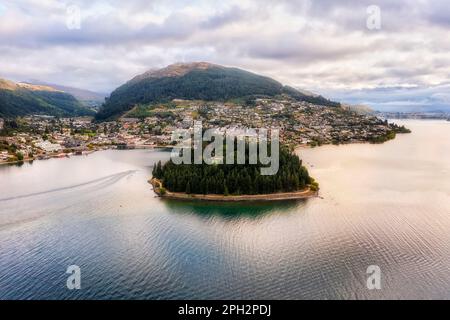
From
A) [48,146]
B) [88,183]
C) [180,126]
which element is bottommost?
[88,183]

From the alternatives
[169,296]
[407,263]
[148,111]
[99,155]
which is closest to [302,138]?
[99,155]

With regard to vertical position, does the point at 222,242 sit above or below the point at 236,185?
below

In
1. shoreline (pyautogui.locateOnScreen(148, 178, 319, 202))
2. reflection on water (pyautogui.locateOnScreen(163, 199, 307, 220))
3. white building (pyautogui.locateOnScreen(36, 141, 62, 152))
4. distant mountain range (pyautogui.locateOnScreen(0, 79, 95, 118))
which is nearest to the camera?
reflection on water (pyautogui.locateOnScreen(163, 199, 307, 220))

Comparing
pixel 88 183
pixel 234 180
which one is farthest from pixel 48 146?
pixel 234 180

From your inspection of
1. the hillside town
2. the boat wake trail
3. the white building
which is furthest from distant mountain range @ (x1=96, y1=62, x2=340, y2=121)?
the boat wake trail

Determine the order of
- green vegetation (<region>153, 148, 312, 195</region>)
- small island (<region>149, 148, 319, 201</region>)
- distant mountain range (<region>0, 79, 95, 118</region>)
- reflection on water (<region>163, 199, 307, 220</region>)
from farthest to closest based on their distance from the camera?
distant mountain range (<region>0, 79, 95, 118</region>)
green vegetation (<region>153, 148, 312, 195</region>)
small island (<region>149, 148, 319, 201</region>)
reflection on water (<region>163, 199, 307, 220</region>)

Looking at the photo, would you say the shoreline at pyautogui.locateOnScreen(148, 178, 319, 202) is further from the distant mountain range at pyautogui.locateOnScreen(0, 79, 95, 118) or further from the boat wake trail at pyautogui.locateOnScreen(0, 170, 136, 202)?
the distant mountain range at pyautogui.locateOnScreen(0, 79, 95, 118)

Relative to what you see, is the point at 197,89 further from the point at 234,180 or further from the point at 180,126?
the point at 234,180
